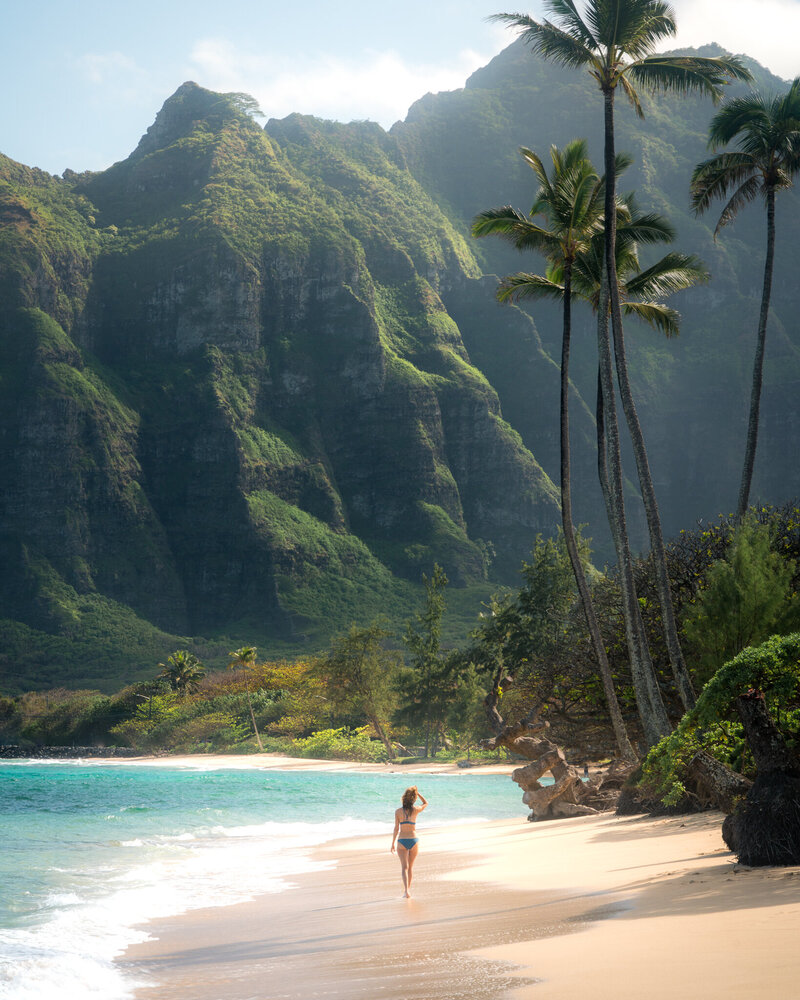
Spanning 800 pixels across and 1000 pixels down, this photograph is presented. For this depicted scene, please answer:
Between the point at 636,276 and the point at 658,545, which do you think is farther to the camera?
the point at 636,276

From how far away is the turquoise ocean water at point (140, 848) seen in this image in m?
9.80

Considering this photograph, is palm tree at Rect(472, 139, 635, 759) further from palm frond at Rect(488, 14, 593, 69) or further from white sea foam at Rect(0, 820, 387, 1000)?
white sea foam at Rect(0, 820, 387, 1000)

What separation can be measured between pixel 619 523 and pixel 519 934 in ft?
42.2

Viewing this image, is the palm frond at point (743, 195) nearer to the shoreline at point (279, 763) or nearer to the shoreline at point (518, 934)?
the shoreline at point (518, 934)

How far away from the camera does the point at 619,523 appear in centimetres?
2033

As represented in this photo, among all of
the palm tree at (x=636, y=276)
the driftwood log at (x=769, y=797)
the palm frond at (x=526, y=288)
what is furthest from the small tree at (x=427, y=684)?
the driftwood log at (x=769, y=797)

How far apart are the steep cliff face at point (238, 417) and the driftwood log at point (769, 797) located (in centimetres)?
11962

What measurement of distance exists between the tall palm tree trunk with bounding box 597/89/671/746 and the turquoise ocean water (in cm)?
723

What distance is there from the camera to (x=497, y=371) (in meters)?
182

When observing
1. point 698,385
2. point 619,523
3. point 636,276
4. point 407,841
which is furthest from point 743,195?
point 698,385

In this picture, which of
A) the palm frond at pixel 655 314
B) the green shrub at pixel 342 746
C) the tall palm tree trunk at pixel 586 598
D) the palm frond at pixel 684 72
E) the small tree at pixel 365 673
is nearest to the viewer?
the palm frond at pixel 684 72

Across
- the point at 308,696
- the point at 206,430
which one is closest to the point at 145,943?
the point at 308,696

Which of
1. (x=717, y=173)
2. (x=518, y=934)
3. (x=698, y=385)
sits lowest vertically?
(x=518, y=934)

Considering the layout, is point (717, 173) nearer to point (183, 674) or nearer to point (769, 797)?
point (769, 797)
